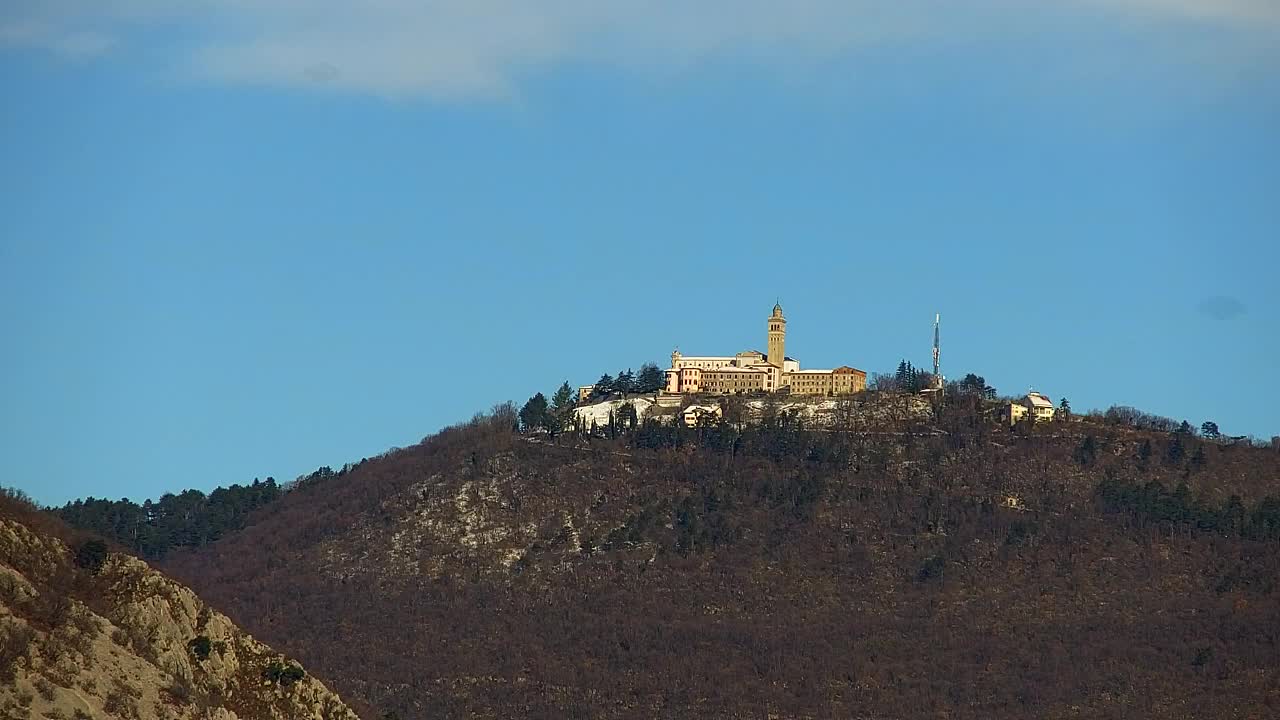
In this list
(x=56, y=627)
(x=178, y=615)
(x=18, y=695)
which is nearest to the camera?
(x=18, y=695)

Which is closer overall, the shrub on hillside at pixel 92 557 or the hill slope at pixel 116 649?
the hill slope at pixel 116 649

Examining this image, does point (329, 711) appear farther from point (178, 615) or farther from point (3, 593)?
point (3, 593)

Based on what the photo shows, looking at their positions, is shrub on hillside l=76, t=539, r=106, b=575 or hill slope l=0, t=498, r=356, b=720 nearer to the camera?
hill slope l=0, t=498, r=356, b=720

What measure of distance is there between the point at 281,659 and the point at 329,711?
3.31m

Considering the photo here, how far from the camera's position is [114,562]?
130 meters

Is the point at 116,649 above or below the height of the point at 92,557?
below

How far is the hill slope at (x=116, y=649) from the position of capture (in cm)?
11562

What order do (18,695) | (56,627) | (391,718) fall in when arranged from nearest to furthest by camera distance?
1. (18,695)
2. (56,627)
3. (391,718)

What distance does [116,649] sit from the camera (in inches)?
4825

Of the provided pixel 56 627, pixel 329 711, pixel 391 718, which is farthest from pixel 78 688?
pixel 391 718

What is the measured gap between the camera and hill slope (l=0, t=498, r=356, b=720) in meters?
116

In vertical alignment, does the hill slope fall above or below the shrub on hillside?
below

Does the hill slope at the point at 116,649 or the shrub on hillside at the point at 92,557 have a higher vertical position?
the shrub on hillside at the point at 92,557

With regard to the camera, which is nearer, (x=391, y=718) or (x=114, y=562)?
(x=114, y=562)
